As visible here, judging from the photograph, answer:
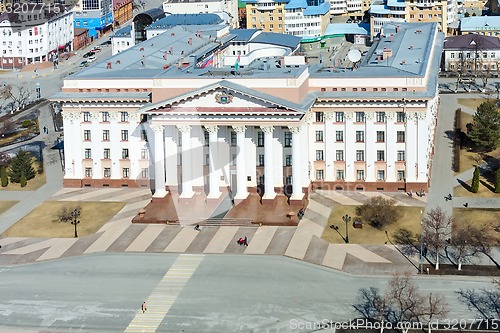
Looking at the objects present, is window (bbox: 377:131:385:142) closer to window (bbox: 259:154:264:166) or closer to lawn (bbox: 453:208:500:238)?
lawn (bbox: 453:208:500:238)

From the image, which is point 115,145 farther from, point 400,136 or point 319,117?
point 400,136

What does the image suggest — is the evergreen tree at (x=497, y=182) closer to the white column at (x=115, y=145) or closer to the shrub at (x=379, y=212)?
the shrub at (x=379, y=212)

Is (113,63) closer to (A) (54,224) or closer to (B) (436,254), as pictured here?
(A) (54,224)

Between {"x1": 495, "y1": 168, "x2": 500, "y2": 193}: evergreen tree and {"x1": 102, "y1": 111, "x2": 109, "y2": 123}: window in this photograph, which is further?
{"x1": 102, "y1": 111, "x2": 109, "y2": 123}: window

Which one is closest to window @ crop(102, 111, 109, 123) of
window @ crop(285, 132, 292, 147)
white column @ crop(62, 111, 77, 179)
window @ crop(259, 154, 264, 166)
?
white column @ crop(62, 111, 77, 179)

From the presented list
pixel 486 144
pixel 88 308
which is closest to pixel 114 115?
pixel 88 308
